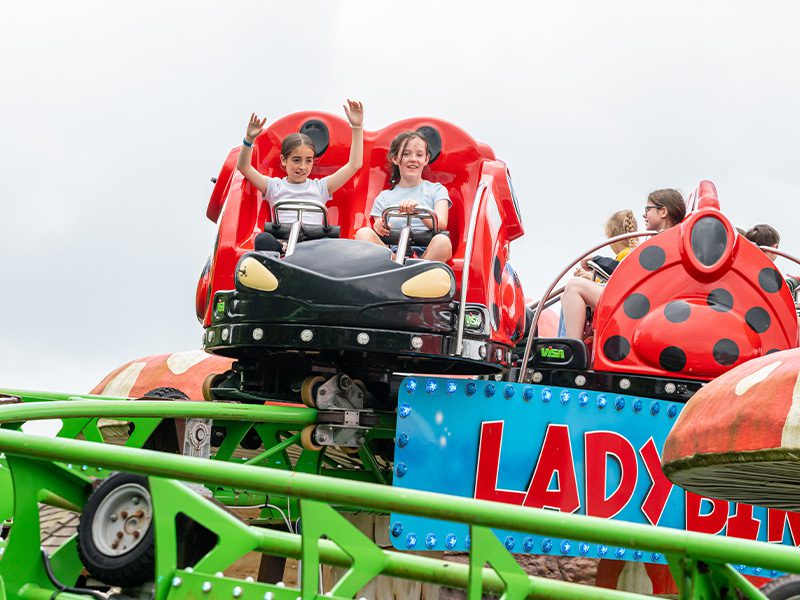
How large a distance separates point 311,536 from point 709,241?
11.3ft

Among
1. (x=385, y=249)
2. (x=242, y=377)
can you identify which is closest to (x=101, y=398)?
(x=242, y=377)

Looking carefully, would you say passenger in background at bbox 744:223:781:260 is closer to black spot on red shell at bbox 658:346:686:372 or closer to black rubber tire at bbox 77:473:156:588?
black spot on red shell at bbox 658:346:686:372

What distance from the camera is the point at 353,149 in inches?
217

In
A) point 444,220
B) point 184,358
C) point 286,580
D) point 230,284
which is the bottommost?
point 286,580

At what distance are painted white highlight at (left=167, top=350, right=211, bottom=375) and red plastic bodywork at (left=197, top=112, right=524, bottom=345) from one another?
2924mm

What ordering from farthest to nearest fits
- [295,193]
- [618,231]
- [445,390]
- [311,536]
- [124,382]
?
Result: [124,382], [618,231], [295,193], [445,390], [311,536]

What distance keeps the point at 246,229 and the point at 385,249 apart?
119 centimetres

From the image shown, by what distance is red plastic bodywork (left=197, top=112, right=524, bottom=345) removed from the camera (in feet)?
16.5

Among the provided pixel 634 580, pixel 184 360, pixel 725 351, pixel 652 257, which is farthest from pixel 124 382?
pixel 725 351

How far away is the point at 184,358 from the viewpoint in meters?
8.81

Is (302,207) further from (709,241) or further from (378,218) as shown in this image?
(709,241)

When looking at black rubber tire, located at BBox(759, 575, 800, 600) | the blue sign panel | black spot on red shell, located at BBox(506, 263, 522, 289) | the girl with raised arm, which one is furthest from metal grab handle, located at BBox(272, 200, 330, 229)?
black rubber tire, located at BBox(759, 575, 800, 600)

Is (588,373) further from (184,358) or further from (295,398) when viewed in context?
(184,358)

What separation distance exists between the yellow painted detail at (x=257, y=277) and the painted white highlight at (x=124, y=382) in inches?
187
